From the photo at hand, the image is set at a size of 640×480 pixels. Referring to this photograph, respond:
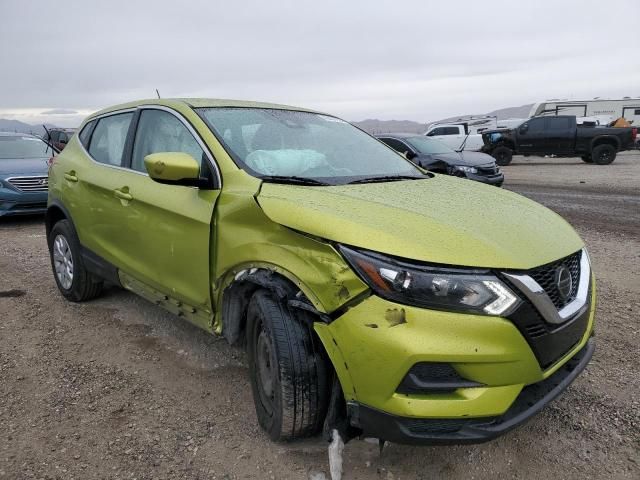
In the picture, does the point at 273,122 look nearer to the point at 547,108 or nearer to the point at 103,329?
the point at 103,329

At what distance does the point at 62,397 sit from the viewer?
9.82ft

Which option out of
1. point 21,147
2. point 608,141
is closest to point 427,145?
point 21,147

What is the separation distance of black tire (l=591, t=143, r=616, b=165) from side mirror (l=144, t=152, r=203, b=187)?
19778mm

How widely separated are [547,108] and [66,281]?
35028 mm

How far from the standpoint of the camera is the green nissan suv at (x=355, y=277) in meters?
1.92

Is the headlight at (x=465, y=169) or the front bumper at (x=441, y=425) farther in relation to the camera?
the headlight at (x=465, y=169)

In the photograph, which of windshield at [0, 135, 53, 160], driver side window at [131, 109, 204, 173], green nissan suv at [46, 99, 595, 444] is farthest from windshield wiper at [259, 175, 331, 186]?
windshield at [0, 135, 53, 160]

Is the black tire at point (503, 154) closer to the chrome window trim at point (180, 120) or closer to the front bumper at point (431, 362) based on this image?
the chrome window trim at point (180, 120)

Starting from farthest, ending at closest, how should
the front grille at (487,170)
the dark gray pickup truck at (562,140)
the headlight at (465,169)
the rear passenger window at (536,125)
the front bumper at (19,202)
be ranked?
the rear passenger window at (536,125)
the dark gray pickup truck at (562,140)
the front grille at (487,170)
the headlight at (465,169)
the front bumper at (19,202)

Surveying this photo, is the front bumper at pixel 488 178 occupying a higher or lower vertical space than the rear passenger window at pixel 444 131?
lower

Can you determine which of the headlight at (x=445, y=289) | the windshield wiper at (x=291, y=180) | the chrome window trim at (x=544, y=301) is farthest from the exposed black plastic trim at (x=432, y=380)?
the windshield wiper at (x=291, y=180)

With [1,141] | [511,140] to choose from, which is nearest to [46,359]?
[1,141]

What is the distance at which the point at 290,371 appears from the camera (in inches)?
87.0

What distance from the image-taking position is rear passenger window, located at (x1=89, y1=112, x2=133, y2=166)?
3.78 metres
